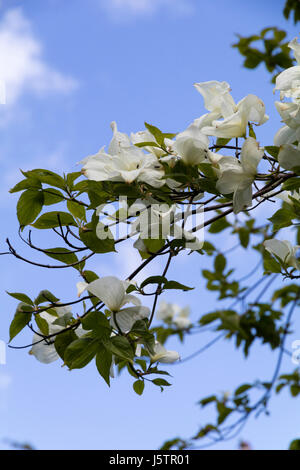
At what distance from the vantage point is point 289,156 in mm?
492

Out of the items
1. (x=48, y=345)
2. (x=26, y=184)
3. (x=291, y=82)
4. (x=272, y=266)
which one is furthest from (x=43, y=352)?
(x=291, y=82)

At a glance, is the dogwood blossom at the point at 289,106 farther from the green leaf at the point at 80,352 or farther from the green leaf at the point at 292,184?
the green leaf at the point at 80,352

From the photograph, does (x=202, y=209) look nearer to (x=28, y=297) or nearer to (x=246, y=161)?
(x=246, y=161)

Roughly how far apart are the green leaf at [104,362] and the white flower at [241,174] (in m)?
0.22

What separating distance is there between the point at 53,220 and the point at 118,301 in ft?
0.49

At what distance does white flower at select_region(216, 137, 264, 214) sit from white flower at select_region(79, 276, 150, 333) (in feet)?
0.51

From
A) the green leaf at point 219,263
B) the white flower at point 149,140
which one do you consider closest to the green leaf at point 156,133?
the white flower at point 149,140

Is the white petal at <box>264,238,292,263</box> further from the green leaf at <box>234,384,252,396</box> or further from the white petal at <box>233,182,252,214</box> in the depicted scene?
the green leaf at <box>234,384,252,396</box>

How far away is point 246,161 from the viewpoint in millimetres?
494

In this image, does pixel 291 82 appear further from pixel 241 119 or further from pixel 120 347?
pixel 120 347

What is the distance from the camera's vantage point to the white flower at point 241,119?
50cm
